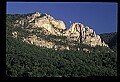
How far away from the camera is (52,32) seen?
3191 centimetres

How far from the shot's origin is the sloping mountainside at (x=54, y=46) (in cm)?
1928

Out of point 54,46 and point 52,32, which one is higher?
point 52,32

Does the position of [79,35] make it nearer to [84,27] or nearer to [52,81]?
[84,27]

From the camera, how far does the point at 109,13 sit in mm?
33031

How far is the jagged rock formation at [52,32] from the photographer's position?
27809 millimetres

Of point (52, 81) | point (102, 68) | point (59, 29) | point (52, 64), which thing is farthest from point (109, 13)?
point (52, 81)

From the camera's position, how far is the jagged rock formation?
27.8 metres

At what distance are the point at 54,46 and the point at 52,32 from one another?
4.59 m

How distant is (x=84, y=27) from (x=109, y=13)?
4.08 metres

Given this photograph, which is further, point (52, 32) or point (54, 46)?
point (52, 32)

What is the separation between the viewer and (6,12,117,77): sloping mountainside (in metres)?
19.3

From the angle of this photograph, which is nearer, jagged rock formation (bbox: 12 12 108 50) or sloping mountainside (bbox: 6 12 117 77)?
sloping mountainside (bbox: 6 12 117 77)

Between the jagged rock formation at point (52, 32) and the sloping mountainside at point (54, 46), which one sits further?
the jagged rock formation at point (52, 32)

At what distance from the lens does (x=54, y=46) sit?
2756 cm
